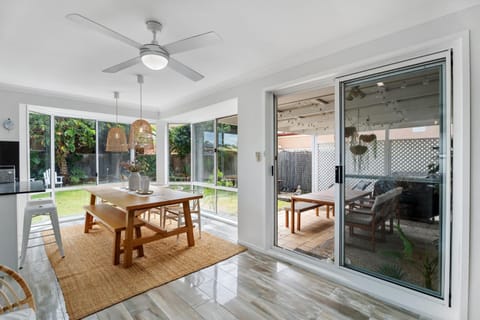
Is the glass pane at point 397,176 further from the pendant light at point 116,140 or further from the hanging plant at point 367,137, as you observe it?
the pendant light at point 116,140

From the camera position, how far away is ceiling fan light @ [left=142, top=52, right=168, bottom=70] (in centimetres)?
178

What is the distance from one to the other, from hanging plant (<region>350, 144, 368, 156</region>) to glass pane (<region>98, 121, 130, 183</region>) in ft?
14.5

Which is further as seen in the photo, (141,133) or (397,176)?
(141,133)

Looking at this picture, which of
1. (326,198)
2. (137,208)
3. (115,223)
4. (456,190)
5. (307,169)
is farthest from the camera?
(307,169)

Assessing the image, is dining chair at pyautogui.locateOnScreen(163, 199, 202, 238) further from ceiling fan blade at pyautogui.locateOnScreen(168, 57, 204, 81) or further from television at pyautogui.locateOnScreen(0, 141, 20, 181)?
television at pyautogui.locateOnScreen(0, 141, 20, 181)

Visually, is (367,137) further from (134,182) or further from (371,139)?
(134,182)

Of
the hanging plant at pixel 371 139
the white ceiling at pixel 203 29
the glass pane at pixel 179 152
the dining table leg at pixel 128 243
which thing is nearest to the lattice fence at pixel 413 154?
the hanging plant at pixel 371 139

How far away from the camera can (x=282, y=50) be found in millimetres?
2391

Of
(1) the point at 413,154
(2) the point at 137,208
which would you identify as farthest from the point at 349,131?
(2) the point at 137,208

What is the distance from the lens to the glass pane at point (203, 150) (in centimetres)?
495

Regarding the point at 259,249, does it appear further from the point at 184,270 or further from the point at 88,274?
the point at 88,274

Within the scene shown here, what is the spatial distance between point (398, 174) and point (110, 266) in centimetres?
310

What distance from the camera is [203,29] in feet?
6.39

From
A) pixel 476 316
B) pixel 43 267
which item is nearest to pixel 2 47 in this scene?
pixel 43 267
